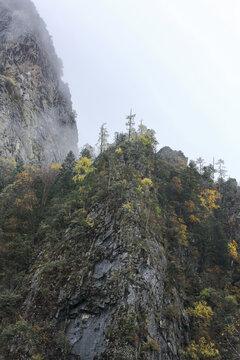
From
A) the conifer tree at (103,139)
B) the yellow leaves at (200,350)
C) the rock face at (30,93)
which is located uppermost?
the rock face at (30,93)

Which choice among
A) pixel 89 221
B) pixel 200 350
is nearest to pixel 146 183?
pixel 89 221

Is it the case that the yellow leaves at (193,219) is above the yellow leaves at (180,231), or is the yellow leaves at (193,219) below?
above

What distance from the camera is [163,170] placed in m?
38.4

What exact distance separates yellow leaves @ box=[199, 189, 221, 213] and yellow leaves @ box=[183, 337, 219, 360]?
18.4m

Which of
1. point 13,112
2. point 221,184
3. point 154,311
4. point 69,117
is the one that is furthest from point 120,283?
point 69,117

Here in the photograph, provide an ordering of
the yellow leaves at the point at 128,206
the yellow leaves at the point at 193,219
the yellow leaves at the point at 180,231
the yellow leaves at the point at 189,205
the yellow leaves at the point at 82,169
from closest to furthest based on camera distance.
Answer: the yellow leaves at the point at 128,206, the yellow leaves at the point at 180,231, the yellow leaves at the point at 193,219, the yellow leaves at the point at 82,169, the yellow leaves at the point at 189,205

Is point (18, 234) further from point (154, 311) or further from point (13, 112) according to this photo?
point (13, 112)

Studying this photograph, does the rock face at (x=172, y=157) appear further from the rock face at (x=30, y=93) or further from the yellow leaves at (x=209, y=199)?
the rock face at (x=30, y=93)

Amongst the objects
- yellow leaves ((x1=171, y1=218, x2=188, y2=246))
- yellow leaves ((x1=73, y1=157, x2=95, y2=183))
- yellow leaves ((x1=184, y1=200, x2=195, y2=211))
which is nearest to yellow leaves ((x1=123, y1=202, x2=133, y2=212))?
yellow leaves ((x1=171, y1=218, x2=188, y2=246))

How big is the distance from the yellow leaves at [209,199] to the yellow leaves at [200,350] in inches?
726

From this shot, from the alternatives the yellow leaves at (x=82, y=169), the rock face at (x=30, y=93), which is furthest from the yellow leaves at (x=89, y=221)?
the rock face at (x=30, y=93)

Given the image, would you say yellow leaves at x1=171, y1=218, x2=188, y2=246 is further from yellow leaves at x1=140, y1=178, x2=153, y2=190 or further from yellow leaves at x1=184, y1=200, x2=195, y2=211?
yellow leaves at x1=140, y1=178, x2=153, y2=190

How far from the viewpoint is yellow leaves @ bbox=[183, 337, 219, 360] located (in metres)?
18.4

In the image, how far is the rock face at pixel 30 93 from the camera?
6278cm
